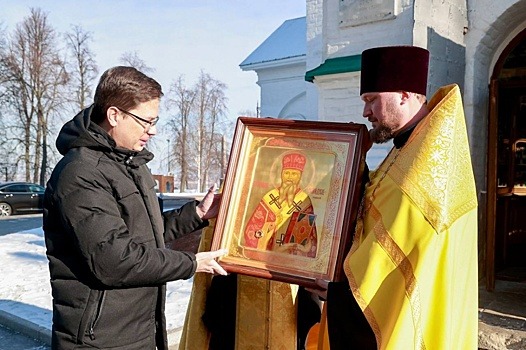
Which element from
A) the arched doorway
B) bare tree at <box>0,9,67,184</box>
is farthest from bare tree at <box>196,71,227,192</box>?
the arched doorway

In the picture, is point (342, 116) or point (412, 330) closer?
point (412, 330)

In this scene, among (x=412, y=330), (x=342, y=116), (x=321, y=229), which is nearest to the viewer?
(x=412, y=330)

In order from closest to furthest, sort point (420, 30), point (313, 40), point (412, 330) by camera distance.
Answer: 1. point (412, 330)
2. point (420, 30)
3. point (313, 40)

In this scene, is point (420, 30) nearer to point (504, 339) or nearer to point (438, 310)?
point (504, 339)

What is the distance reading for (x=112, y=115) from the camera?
83.4 inches

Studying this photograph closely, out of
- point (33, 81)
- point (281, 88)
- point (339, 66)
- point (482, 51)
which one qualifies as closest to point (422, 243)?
point (339, 66)

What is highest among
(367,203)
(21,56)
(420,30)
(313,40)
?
(21,56)

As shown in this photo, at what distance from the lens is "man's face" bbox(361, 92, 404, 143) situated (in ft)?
7.58

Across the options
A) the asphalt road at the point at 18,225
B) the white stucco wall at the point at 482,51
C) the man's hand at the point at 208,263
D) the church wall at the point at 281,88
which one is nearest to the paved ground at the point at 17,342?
the man's hand at the point at 208,263

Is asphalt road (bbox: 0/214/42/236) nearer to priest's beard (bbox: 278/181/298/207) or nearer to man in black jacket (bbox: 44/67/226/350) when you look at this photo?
man in black jacket (bbox: 44/67/226/350)

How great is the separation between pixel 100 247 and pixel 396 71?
60.1 inches

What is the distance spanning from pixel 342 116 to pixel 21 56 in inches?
1172

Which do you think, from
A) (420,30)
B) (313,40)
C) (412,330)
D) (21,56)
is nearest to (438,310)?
(412,330)

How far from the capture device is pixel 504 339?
4.31 m
